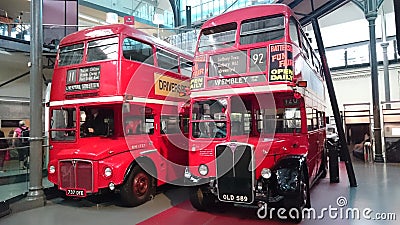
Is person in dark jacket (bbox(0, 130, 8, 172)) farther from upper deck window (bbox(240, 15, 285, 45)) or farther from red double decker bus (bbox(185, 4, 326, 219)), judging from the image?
upper deck window (bbox(240, 15, 285, 45))

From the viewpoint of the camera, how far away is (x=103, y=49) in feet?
19.7

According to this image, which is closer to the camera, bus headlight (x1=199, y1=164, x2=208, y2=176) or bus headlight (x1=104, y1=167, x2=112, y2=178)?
bus headlight (x1=199, y1=164, x2=208, y2=176)

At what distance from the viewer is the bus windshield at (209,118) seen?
521cm

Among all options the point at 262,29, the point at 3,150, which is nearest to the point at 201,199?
the point at 262,29

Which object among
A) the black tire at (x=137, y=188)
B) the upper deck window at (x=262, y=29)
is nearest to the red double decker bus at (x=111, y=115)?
the black tire at (x=137, y=188)

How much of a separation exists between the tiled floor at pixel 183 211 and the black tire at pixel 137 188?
0.53 feet

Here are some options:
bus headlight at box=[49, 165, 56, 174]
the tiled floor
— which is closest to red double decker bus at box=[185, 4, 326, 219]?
the tiled floor

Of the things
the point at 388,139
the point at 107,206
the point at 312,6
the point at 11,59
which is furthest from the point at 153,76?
the point at 388,139

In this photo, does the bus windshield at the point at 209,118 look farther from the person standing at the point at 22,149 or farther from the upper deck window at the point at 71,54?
the person standing at the point at 22,149

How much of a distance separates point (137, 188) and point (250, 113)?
2.62 m

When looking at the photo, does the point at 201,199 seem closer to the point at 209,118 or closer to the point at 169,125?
the point at 209,118

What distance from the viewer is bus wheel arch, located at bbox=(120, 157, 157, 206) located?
5.83m

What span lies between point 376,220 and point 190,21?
41.6 ft
